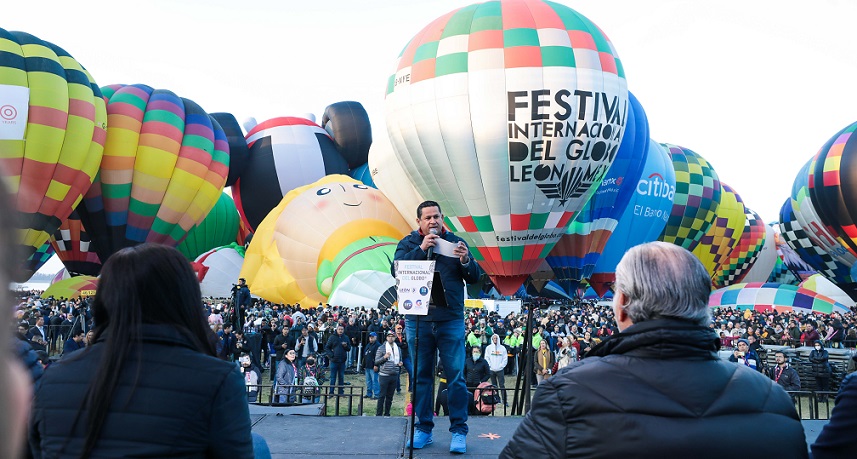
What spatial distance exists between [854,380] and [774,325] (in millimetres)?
20377

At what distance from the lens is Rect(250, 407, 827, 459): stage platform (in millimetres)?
3857

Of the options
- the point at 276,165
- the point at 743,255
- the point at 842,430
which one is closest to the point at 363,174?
the point at 276,165

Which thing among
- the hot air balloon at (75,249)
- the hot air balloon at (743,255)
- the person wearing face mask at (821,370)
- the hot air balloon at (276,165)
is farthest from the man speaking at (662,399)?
the hot air balloon at (743,255)

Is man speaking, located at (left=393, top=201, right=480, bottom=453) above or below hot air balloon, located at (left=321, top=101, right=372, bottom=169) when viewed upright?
below

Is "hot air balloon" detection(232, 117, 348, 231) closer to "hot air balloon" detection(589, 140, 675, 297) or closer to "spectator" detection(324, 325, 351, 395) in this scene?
"hot air balloon" detection(589, 140, 675, 297)

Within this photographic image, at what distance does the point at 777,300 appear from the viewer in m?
27.6

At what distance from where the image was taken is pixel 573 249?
933 inches

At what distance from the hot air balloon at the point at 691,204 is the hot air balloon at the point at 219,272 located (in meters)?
20.0

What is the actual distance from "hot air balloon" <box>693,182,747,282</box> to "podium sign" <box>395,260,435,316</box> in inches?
1394

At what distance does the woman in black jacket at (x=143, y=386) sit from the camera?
1.62 metres

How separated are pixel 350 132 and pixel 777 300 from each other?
21.2 metres

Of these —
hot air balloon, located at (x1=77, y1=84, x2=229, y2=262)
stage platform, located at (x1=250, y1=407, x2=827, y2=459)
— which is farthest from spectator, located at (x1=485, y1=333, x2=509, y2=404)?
hot air balloon, located at (x1=77, y1=84, x2=229, y2=262)

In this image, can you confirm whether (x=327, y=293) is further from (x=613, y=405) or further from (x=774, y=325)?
(x=613, y=405)

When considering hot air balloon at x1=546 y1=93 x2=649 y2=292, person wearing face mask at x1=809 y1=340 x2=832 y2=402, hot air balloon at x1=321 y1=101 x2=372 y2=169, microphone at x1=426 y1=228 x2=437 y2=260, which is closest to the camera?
microphone at x1=426 y1=228 x2=437 y2=260
